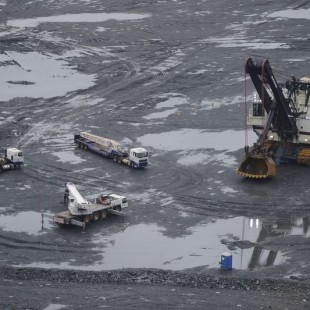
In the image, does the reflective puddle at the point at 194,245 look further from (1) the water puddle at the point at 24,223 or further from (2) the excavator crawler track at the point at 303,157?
(2) the excavator crawler track at the point at 303,157

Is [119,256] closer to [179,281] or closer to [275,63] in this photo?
[179,281]

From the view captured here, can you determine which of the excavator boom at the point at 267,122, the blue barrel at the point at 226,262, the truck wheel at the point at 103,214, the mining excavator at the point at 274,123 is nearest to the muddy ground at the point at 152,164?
the blue barrel at the point at 226,262

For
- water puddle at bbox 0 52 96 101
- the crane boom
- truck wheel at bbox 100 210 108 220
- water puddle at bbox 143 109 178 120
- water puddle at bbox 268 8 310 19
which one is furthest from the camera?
water puddle at bbox 268 8 310 19

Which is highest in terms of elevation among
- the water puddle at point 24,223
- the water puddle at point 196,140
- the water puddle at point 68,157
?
the water puddle at point 196,140

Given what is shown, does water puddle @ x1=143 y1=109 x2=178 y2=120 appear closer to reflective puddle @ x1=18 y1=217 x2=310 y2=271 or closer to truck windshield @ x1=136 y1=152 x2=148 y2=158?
truck windshield @ x1=136 y1=152 x2=148 y2=158

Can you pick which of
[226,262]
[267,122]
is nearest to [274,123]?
[267,122]

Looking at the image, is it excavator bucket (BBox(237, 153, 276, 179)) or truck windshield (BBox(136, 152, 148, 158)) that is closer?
excavator bucket (BBox(237, 153, 276, 179))

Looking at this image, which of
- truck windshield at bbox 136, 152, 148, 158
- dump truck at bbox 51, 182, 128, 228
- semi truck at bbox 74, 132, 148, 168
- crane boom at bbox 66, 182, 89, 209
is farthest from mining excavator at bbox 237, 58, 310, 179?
crane boom at bbox 66, 182, 89, 209
